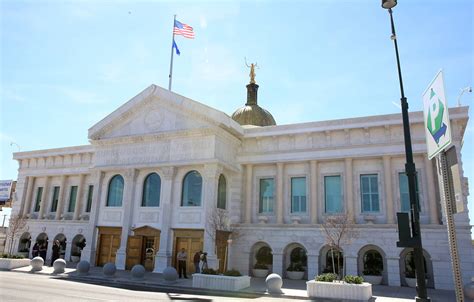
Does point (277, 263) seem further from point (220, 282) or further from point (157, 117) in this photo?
point (157, 117)

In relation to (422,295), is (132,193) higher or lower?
higher

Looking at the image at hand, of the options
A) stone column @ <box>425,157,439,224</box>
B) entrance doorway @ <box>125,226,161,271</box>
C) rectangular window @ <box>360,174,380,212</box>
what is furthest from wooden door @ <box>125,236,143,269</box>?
stone column @ <box>425,157,439,224</box>

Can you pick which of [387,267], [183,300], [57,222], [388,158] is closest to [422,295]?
[183,300]

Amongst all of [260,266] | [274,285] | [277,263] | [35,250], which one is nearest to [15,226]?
[35,250]

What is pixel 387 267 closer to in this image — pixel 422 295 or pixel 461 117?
pixel 461 117

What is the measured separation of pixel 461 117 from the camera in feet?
69.7

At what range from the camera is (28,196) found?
3575cm

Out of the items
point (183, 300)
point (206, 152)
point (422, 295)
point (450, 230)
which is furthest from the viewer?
point (206, 152)

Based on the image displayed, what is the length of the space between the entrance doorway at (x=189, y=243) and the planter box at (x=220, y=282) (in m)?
5.85

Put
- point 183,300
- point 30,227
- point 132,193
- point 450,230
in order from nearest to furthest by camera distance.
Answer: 1. point 450,230
2. point 183,300
3. point 132,193
4. point 30,227

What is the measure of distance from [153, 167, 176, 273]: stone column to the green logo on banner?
20.8m

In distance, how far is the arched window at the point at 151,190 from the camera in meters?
26.3

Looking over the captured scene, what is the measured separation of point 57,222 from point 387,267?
26658mm

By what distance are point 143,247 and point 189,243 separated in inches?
142
